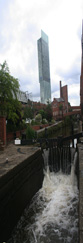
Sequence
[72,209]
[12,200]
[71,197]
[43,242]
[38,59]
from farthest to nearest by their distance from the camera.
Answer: [38,59] → [71,197] → [72,209] → [12,200] → [43,242]

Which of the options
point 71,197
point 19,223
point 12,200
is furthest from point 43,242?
point 71,197

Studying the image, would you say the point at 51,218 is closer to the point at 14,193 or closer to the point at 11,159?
the point at 14,193

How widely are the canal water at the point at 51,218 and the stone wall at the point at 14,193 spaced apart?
313mm

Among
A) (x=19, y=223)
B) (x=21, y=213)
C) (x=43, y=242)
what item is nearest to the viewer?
(x=43, y=242)

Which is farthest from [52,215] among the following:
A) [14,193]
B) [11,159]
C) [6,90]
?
[6,90]

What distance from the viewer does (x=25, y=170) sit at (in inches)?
208

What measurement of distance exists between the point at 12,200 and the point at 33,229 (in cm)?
120

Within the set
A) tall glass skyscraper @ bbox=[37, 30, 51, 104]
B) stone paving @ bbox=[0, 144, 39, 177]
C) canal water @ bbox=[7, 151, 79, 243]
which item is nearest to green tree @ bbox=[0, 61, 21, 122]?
stone paving @ bbox=[0, 144, 39, 177]

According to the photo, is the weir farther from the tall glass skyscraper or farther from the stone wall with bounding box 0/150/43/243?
the tall glass skyscraper

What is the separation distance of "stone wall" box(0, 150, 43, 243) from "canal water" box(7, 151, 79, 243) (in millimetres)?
313

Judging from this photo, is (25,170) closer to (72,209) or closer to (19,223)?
(19,223)

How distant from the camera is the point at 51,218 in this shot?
4.84 m

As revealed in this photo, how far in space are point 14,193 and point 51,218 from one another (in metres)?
1.73

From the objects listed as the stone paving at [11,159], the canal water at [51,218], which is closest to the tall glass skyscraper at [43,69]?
the stone paving at [11,159]
